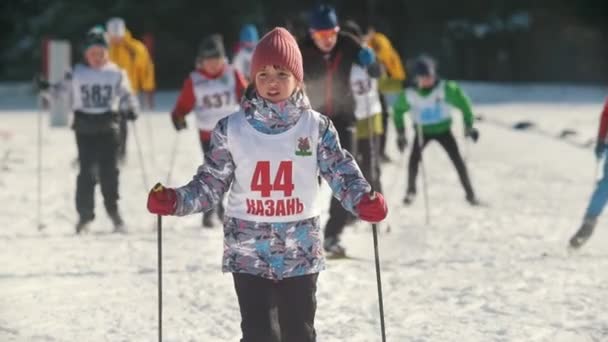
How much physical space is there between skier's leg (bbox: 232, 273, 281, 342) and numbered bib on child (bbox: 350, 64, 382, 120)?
397cm

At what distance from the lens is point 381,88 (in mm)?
9609

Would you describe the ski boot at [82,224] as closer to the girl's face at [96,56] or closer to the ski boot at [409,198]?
the girl's face at [96,56]

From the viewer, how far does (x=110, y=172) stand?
899cm

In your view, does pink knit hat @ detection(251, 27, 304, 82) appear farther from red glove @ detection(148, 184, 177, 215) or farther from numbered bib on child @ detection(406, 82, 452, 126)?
numbered bib on child @ detection(406, 82, 452, 126)

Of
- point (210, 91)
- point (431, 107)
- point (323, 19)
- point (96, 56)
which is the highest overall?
point (323, 19)

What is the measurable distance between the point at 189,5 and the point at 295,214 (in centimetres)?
2795

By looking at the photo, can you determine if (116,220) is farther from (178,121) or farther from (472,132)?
(472,132)

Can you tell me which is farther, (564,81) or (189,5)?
(564,81)

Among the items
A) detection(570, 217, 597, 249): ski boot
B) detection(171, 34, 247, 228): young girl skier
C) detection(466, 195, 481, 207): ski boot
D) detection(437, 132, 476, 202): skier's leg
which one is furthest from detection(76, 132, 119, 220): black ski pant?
detection(570, 217, 597, 249): ski boot

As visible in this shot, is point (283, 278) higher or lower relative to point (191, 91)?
lower

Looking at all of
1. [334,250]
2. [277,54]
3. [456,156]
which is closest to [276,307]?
[277,54]

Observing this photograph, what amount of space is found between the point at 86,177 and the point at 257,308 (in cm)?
504

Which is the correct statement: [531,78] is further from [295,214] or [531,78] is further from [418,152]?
[295,214]

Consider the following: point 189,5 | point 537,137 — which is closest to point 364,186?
point 537,137
